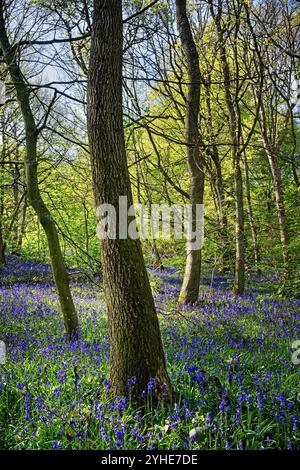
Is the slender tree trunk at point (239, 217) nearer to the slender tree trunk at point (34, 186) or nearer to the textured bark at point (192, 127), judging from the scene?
the textured bark at point (192, 127)

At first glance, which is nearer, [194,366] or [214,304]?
[194,366]

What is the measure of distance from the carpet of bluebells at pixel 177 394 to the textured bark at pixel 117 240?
21cm

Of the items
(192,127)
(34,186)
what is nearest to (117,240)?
(34,186)

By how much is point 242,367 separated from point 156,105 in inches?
466

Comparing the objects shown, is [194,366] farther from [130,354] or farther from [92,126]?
[92,126]

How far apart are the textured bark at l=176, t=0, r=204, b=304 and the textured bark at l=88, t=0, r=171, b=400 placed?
13.5ft

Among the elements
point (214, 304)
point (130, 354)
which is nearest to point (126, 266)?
point (130, 354)

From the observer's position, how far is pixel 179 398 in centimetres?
332

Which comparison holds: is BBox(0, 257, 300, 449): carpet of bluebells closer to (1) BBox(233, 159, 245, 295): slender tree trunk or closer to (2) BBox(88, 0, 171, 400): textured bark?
(2) BBox(88, 0, 171, 400): textured bark

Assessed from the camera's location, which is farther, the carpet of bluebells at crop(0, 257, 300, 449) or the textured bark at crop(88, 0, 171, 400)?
the textured bark at crop(88, 0, 171, 400)

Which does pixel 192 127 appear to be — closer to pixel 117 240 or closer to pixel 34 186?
pixel 34 186

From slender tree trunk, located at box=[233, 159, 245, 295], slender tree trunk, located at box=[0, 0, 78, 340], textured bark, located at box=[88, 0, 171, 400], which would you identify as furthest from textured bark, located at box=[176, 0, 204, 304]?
textured bark, located at box=[88, 0, 171, 400]

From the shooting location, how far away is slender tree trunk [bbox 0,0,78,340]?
5.21 metres

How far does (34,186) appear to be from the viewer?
5.52 m
